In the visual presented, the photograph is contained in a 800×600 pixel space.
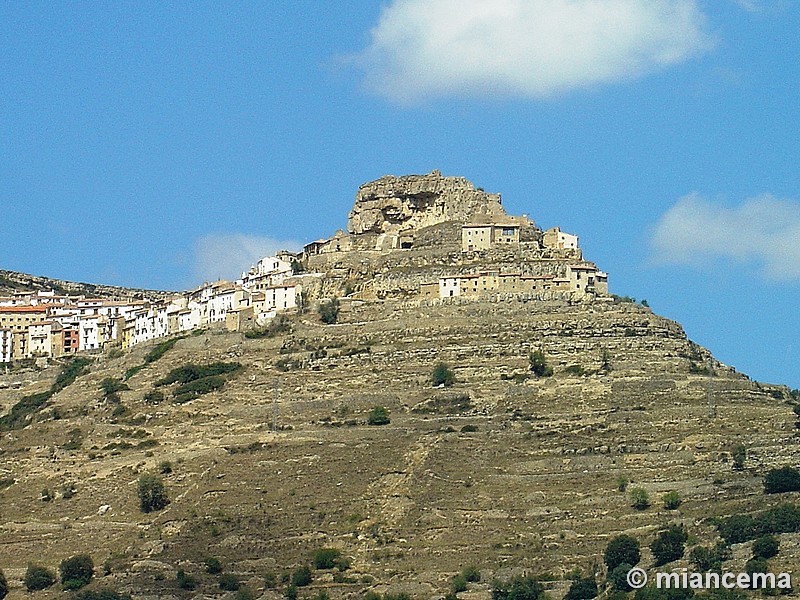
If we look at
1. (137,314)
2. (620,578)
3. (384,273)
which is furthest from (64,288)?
(620,578)

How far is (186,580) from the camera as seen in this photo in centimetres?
6469

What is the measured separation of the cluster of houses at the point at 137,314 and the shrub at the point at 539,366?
14.4m

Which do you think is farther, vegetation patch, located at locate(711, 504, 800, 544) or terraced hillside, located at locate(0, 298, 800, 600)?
terraced hillside, located at locate(0, 298, 800, 600)

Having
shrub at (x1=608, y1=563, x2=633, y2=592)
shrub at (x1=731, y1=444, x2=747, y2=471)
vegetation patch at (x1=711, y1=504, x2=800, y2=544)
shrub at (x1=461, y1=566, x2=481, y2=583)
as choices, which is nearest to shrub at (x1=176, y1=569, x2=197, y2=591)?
shrub at (x1=461, y1=566, x2=481, y2=583)

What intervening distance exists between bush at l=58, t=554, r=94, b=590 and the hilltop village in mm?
21692

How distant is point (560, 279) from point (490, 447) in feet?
42.7

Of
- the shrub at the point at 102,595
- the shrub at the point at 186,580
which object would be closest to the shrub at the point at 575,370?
the shrub at the point at 186,580

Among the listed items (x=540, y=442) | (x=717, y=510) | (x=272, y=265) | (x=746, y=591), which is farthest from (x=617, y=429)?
(x=272, y=265)

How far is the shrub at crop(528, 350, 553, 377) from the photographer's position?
76.4 m

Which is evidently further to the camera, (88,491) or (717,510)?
(88,491)

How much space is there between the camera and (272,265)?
97000 millimetres

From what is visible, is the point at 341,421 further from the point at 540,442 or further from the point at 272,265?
the point at 272,265

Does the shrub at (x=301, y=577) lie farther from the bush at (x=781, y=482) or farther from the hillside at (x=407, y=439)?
the bush at (x=781, y=482)

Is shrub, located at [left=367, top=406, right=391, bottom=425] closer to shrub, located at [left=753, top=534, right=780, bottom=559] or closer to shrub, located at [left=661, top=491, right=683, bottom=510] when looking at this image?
shrub, located at [left=661, top=491, right=683, bottom=510]
